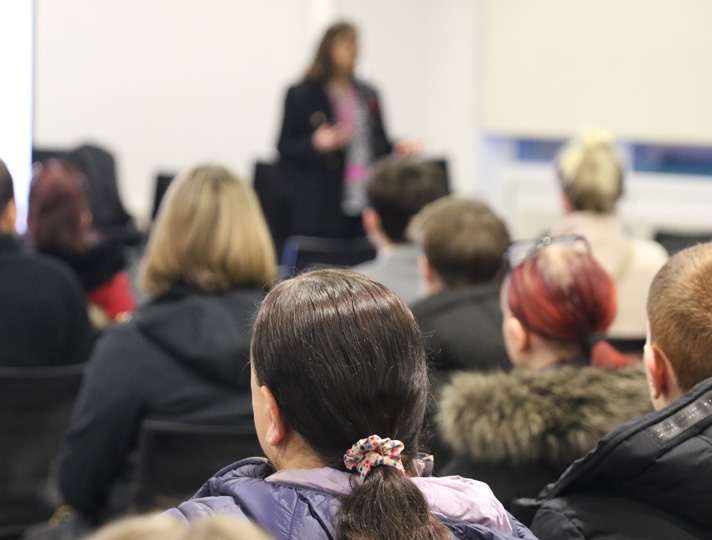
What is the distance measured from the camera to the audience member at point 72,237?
3031 millimetres

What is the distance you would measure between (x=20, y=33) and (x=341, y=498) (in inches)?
46.6

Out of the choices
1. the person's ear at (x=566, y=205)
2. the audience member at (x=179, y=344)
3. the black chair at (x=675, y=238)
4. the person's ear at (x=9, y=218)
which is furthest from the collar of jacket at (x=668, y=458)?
the black chair at (x=675, y=238)

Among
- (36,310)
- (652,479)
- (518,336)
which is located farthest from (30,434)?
(652,479)

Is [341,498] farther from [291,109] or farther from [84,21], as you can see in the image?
[84,21]

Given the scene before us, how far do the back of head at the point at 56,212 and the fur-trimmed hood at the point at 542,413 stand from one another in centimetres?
195

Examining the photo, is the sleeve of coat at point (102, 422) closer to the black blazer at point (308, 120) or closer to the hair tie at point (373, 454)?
the hair tie at point (373, 454)

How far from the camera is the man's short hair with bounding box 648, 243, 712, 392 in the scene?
50.9 inches

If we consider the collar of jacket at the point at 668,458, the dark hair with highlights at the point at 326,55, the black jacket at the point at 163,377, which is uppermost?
the dark hair with highlights at the point at 326,55

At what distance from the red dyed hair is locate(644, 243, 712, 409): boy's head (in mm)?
295

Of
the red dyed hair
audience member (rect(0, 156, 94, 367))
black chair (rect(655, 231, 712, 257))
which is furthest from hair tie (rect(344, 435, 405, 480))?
black chair (rect(655, 231, 712, 257))

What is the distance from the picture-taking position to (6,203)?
188 centimetres

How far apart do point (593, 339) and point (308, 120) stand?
11.5 ft

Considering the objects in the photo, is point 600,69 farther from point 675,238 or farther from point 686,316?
point 686,316

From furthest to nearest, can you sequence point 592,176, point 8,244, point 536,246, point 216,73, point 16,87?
point 216,73
point 592,176
point 8,244
point 536,246
point 16,87
